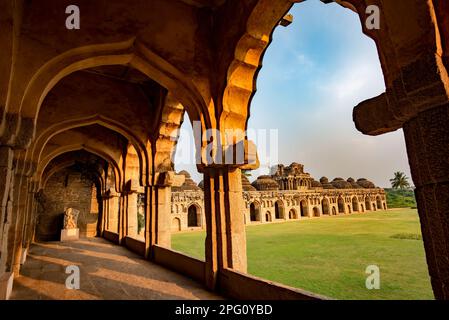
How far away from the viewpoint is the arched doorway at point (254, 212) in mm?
28672

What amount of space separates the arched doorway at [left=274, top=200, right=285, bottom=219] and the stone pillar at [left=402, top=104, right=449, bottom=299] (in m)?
30.2

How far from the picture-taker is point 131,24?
436cm

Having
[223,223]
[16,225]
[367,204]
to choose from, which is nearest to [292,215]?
[367,204]

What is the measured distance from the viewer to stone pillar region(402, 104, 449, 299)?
5.00 ft

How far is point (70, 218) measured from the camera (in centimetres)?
1302

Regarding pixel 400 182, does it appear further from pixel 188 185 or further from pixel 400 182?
pixel 188 185

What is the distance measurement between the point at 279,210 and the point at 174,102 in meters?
27.2

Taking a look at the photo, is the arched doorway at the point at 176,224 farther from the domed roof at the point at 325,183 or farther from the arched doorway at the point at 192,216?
the domed roof at the point at 325,183

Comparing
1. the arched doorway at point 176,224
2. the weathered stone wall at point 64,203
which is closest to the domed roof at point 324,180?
the arched doorway at point 176,224

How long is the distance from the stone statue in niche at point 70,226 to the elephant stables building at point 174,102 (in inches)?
137

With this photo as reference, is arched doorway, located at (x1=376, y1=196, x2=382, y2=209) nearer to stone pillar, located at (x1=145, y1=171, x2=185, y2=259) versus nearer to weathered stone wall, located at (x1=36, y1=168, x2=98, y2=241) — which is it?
weathered stone wall, located at (x1=36, y1=168, x2=98, y2=241)
